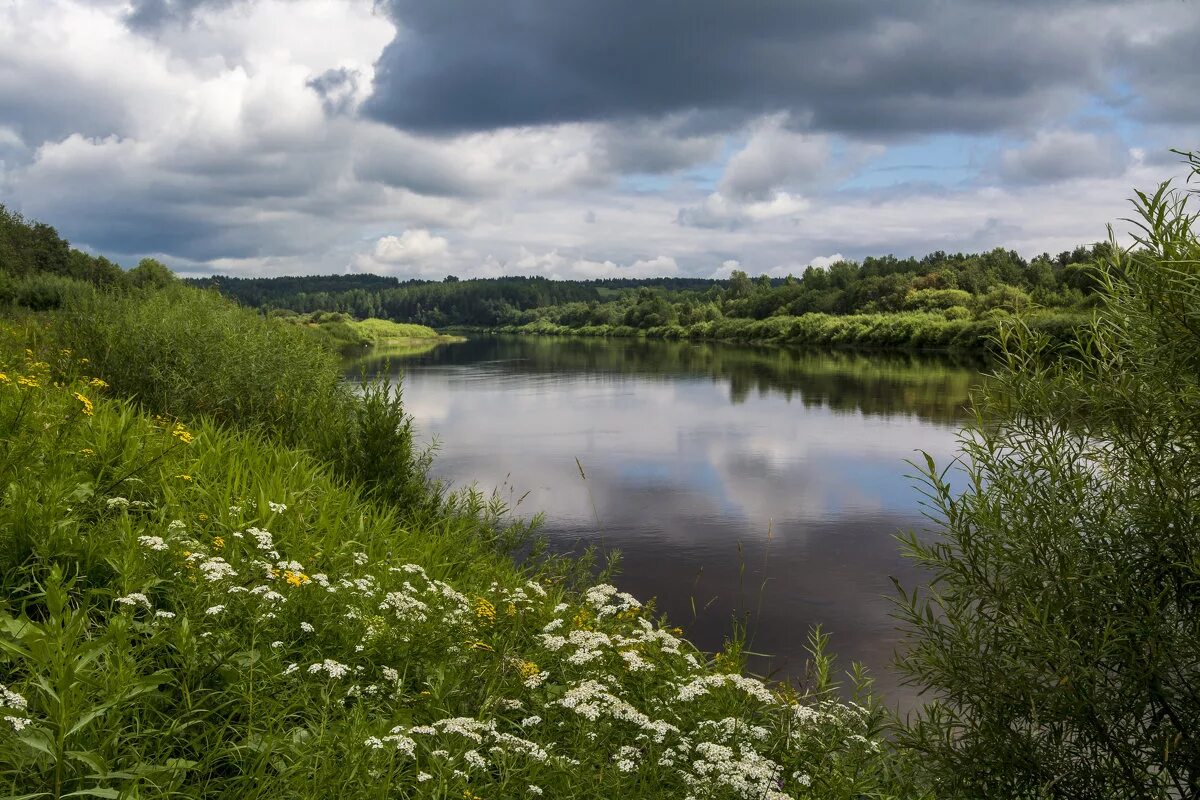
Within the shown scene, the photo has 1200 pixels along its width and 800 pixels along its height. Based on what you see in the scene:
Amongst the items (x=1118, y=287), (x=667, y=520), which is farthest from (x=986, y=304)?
(x=1118, y=287)

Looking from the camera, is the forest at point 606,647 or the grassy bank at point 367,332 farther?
the grassy bank at point 367,332

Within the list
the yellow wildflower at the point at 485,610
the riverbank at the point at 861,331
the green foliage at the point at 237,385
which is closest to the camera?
the yellow wildflower at the point at 485,610

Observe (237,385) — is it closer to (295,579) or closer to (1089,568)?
(295,579)

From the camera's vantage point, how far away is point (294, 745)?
3475 mm

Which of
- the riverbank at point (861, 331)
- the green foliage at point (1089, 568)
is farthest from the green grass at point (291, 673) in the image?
the riverbank at point (861, 331)

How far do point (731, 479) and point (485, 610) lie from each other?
1288cm

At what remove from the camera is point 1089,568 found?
9.83 ft

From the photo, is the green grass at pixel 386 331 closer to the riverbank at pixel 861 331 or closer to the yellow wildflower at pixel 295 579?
the riverbank at pixel 861 331

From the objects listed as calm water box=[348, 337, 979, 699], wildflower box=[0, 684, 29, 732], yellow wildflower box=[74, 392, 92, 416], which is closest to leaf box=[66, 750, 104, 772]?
wildflower box=[0, 684, 29, 732]

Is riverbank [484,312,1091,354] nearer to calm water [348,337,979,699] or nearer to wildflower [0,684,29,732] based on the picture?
calm water [348,337,979,699]

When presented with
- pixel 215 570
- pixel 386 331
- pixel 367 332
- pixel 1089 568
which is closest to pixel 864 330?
pixel 367 332

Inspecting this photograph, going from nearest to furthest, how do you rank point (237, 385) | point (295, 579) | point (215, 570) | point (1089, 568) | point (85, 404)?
point (1089, 568), point (215, 570), point (295, 579), point (85, 404), point (237, 385)

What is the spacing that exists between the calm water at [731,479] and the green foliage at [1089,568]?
0.50 m

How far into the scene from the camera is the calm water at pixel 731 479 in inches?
400
